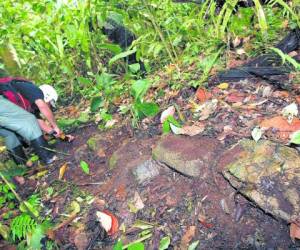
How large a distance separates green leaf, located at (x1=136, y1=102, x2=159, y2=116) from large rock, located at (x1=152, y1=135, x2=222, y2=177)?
0.37 m

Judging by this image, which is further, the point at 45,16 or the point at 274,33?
the point at 45,16

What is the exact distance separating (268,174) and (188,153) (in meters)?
0.66

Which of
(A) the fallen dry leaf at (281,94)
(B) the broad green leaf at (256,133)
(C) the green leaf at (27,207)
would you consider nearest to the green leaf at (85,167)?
(C) the green leaf at (27,207)

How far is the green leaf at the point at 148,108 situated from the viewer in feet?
10.5

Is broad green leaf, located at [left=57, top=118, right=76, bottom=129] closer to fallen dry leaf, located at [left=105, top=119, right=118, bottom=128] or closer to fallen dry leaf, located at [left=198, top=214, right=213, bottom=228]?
fallen dry leaf, located at [left=105, top=119, right=118, bottom=128]

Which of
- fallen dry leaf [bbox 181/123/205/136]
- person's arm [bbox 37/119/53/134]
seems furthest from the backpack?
fallen dry leaf [bbox 181/123/205/136]

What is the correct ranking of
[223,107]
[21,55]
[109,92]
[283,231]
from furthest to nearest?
[21,55]
[109,92]
[223,107]
[283,231]

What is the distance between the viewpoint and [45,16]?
5133 millimetres

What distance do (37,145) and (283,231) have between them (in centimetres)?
299

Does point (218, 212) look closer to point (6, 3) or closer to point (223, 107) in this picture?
point (223, 107)

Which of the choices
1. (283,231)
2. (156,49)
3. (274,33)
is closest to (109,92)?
(156,49)

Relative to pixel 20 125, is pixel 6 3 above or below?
above

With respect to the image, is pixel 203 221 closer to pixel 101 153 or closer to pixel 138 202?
pixel 138 202

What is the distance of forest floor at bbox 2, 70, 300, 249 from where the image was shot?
7.38 ft
